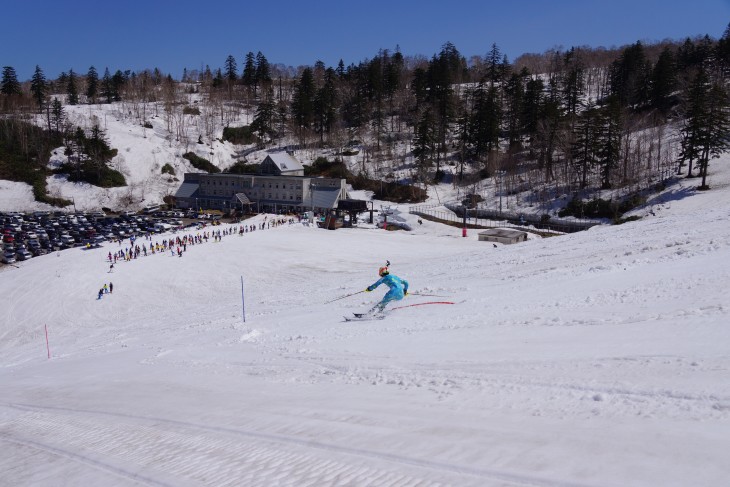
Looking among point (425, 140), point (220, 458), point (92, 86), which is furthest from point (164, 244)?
point (92, 86)

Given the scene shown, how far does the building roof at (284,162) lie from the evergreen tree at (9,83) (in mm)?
60360

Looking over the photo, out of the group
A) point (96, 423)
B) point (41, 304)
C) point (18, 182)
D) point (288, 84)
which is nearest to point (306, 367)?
point (96, 423)

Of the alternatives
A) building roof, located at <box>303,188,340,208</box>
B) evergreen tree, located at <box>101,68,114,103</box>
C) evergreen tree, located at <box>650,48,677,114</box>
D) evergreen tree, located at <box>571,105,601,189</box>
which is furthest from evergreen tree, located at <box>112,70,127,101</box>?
evergreen tree, located at <box>650,48,677,114</box>

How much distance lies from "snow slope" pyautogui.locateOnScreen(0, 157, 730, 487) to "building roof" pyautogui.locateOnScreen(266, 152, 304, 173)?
41182 mm

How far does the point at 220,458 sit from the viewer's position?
5820 millimetres

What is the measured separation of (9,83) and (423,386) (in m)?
107

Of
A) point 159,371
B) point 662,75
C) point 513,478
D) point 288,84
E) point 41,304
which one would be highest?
point 288,84

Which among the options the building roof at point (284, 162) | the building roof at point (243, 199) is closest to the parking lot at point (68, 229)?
the building roof at point (243, 199)

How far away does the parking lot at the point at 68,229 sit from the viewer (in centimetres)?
3706

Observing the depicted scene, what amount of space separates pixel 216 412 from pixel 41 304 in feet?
70.0

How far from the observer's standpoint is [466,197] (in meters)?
52.9

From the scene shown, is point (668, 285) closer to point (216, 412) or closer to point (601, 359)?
point (601, 359)

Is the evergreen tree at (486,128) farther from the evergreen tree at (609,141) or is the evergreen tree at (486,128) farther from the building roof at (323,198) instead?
the building roof at (323,198)

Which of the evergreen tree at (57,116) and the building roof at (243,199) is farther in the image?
the evergreen tree at (57,116)
